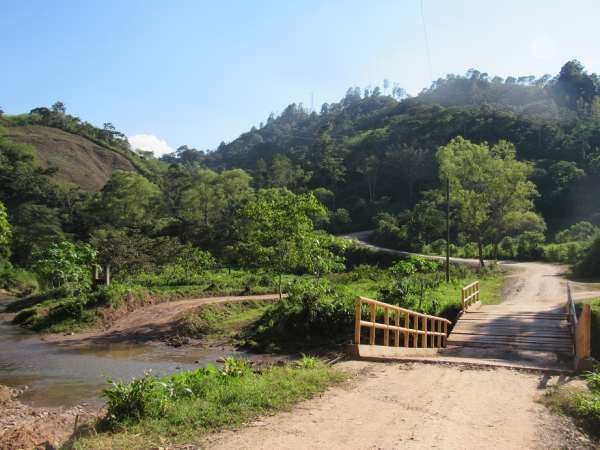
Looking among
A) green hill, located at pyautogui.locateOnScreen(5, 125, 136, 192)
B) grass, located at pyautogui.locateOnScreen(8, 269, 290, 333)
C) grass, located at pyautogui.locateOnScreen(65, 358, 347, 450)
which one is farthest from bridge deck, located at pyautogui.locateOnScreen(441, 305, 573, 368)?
green hill, located at pyautogui.locateOnScreen(5, 125, 136, 192)

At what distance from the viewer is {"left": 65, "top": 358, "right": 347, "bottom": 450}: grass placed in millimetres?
5797

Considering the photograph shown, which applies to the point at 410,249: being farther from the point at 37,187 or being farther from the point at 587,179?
the point at 37,187

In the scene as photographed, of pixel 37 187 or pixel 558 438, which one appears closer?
pixel 558 438

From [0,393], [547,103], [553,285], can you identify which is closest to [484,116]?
[547,103]

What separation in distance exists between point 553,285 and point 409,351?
22321 millimetres

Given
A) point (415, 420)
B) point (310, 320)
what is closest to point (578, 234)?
point (310, 320)

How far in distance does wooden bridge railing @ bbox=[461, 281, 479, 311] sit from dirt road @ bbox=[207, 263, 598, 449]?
9.47m

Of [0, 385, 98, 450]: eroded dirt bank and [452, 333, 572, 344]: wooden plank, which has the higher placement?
[452, 333, 572, 344]: wooden plank

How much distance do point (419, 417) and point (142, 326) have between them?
18827 mm

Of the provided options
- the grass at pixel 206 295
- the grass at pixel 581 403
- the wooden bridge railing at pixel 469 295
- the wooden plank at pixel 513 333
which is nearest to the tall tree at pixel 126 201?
the grass at pixel 206 295

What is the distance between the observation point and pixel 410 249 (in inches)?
2355

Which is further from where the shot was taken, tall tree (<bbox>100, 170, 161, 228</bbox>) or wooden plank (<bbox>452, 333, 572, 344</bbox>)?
tall tree (<bbox>100, 170, 161, 228</bbox>)

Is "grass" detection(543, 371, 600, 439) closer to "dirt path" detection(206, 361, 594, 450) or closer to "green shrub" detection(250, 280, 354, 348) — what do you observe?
"dirt path" detection(206, 361, 594, 450)

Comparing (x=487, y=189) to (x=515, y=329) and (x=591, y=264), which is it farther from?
(x=515, y=329)
